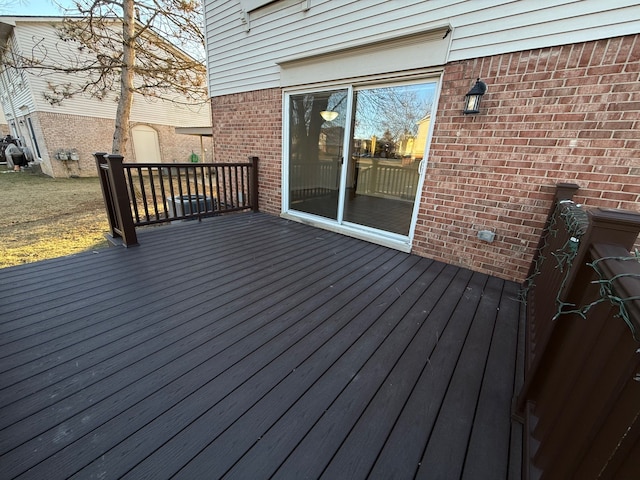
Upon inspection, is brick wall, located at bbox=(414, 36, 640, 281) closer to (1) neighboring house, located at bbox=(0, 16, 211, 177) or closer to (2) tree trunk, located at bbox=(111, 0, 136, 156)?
(2) tree trunk, located at bbox=(111, 0, 136, 156)

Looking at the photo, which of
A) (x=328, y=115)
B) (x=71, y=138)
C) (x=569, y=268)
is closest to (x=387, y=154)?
(x=328, y=115)

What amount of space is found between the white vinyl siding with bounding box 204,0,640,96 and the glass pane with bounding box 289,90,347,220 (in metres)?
0.54

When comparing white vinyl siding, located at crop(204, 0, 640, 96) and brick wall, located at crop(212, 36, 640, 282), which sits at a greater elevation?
white vinyl siding, located at crop(204, 0, 640, 96)

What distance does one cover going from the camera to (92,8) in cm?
582

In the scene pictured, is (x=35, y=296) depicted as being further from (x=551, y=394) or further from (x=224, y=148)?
(x=224, y=148)

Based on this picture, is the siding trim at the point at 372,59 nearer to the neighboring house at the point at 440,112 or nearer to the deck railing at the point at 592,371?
the neighboring house at the point at 440,112

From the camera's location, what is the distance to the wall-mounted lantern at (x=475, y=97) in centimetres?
229

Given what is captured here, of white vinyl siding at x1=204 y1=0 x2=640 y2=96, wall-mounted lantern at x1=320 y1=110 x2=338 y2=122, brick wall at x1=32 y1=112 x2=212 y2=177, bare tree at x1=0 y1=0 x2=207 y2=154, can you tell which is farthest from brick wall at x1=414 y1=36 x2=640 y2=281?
brick wall at x1=32 y1=112 x2=212 y2=177

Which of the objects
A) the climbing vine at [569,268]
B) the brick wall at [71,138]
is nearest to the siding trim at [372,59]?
the climbing vine at [569,268]

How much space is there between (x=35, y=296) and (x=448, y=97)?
3.81 metres

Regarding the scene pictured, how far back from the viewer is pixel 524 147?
2250mm

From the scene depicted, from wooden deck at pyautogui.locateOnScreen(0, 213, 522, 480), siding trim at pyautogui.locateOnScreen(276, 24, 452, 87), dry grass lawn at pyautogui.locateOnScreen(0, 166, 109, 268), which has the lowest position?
dry grass lawn at pyautogui.locateOnScreen(0, 166, 109, 268)

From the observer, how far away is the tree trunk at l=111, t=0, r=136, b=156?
5.96 m

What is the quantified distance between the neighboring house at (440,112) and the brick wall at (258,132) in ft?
0.10
